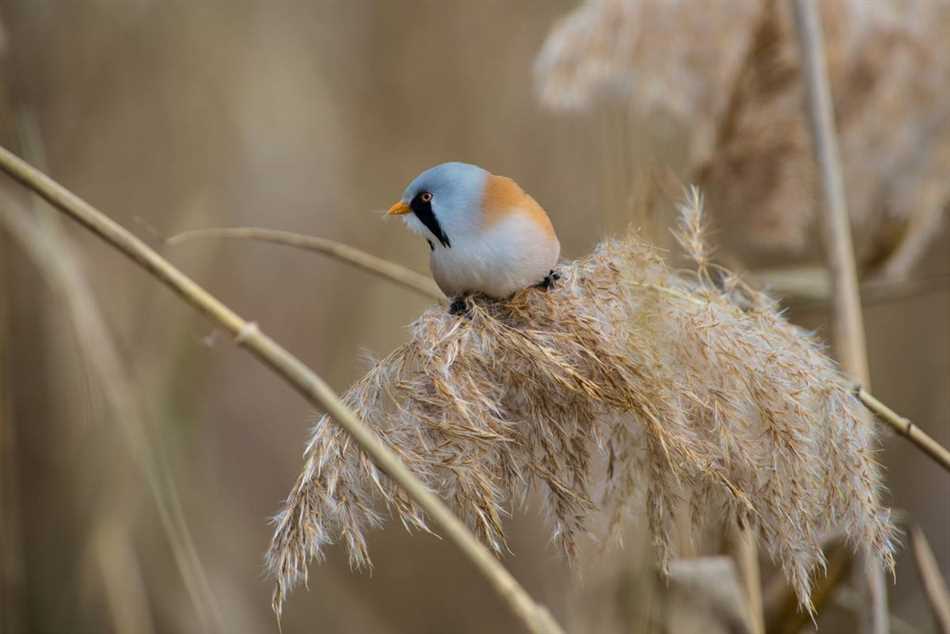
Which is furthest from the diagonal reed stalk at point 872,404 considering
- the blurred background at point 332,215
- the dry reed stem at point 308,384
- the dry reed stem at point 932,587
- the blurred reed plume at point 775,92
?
the blurred reed plume at point 775,92

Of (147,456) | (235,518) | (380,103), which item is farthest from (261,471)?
(147,456)

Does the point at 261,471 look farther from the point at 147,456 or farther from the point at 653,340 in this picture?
the point at 653,340

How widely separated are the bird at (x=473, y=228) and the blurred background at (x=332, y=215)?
6.2 inches

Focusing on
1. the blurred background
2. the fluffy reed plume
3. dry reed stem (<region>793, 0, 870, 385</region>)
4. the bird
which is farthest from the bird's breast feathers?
dry reed stem (<region>793, 0, 870, 385</region>)

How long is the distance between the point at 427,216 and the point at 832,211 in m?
0.69

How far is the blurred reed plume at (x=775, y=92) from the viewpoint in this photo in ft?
6.89

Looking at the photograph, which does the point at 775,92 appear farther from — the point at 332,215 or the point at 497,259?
the point at 332,215

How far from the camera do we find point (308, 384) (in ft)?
2.70

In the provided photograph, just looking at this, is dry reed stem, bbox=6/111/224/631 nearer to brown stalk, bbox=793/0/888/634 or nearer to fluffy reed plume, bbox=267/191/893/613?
fluffy reed plume, bbox=267/191/893/613

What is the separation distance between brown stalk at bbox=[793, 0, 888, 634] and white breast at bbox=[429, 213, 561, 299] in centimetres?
46

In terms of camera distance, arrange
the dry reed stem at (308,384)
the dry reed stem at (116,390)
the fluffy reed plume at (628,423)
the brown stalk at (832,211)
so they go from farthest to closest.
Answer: the brown stalk at (832,211) < the dry reed stem at (116,390) < the fluffy reed plume at (628,423) < the dry reed stem at (308,384)

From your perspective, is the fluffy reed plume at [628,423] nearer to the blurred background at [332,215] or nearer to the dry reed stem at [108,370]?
the blurred background at [332,215]

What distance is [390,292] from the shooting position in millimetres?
3064

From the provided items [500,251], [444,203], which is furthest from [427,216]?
[500,251]
